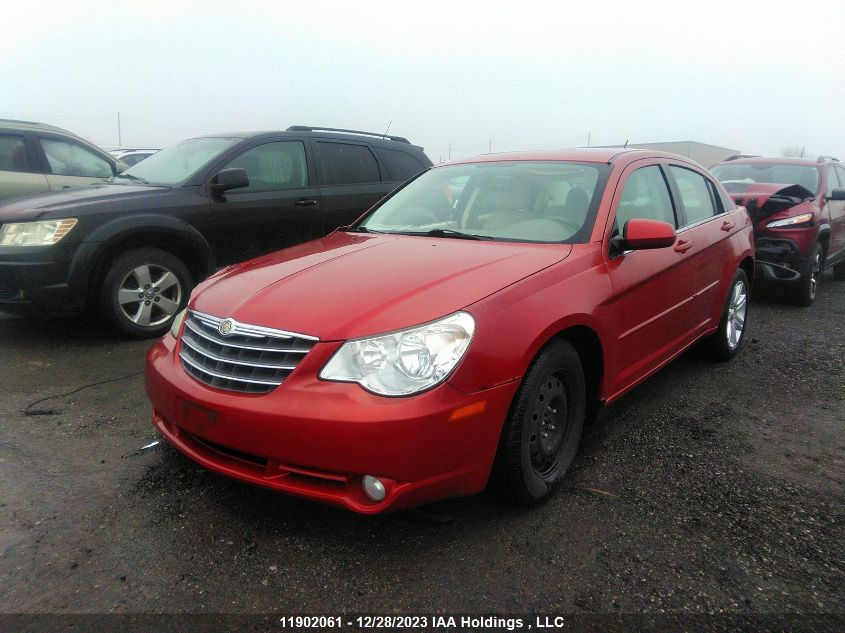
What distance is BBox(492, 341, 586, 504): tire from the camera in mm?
2428

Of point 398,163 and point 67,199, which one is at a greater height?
point 398,163

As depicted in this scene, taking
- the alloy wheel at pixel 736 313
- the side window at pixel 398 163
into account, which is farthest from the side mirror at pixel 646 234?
the side window at pixel 398 163

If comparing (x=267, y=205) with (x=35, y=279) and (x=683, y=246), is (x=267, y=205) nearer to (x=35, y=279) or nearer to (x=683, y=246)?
(x=35, y=279)

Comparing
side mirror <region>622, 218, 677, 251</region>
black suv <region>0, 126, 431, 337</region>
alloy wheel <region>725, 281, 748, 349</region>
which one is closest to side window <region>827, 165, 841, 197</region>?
alloy wheel <region>725, 281, 748, 349</region>

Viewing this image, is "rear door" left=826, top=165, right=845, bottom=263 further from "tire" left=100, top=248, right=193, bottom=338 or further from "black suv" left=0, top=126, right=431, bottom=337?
"tire" left=100, top=248, right=193, bottom=338

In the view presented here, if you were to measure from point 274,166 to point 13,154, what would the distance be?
3.45 m

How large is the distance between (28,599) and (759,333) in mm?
5625

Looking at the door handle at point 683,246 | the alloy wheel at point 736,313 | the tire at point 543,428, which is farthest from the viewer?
the alloy wheel at point 736,313

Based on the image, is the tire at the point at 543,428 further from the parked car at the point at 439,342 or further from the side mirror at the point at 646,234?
the side mirror at the point at 646,234

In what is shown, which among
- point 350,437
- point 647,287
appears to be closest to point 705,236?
point 647,287

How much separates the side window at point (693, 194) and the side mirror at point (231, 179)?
319cm

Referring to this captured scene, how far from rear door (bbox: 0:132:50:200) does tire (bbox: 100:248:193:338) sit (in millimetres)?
Result: 3013

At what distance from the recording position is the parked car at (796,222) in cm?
666

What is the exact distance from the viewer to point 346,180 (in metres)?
6.27
